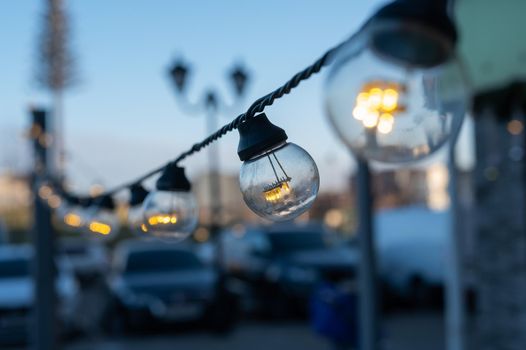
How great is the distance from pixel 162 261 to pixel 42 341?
5846 mm

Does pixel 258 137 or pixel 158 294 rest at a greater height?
pixel 258 137

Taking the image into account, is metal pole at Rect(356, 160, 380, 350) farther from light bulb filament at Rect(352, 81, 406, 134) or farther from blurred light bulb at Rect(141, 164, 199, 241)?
light bulb filament at Rect(352, 81, 406, 134)

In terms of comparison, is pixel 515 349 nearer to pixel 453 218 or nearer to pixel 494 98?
pixel 453 218

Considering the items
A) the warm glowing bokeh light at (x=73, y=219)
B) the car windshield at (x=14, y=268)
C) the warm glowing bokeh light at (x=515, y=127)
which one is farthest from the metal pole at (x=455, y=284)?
the car windshield at (x=14, y=268)

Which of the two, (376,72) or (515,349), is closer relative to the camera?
(376,72)

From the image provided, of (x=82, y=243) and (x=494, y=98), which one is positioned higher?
(x=494, y=98)

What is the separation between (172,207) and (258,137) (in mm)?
1170

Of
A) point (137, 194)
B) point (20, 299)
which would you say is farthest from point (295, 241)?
point (137, 194)

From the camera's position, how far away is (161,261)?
12.9 meters

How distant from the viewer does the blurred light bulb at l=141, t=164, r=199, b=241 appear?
280 cm

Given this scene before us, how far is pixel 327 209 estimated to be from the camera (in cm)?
5394

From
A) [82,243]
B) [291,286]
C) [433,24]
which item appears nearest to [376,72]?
[433,24]

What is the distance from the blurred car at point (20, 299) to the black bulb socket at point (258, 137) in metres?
8.89

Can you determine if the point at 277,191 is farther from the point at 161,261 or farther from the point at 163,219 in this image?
the point at 161,261
